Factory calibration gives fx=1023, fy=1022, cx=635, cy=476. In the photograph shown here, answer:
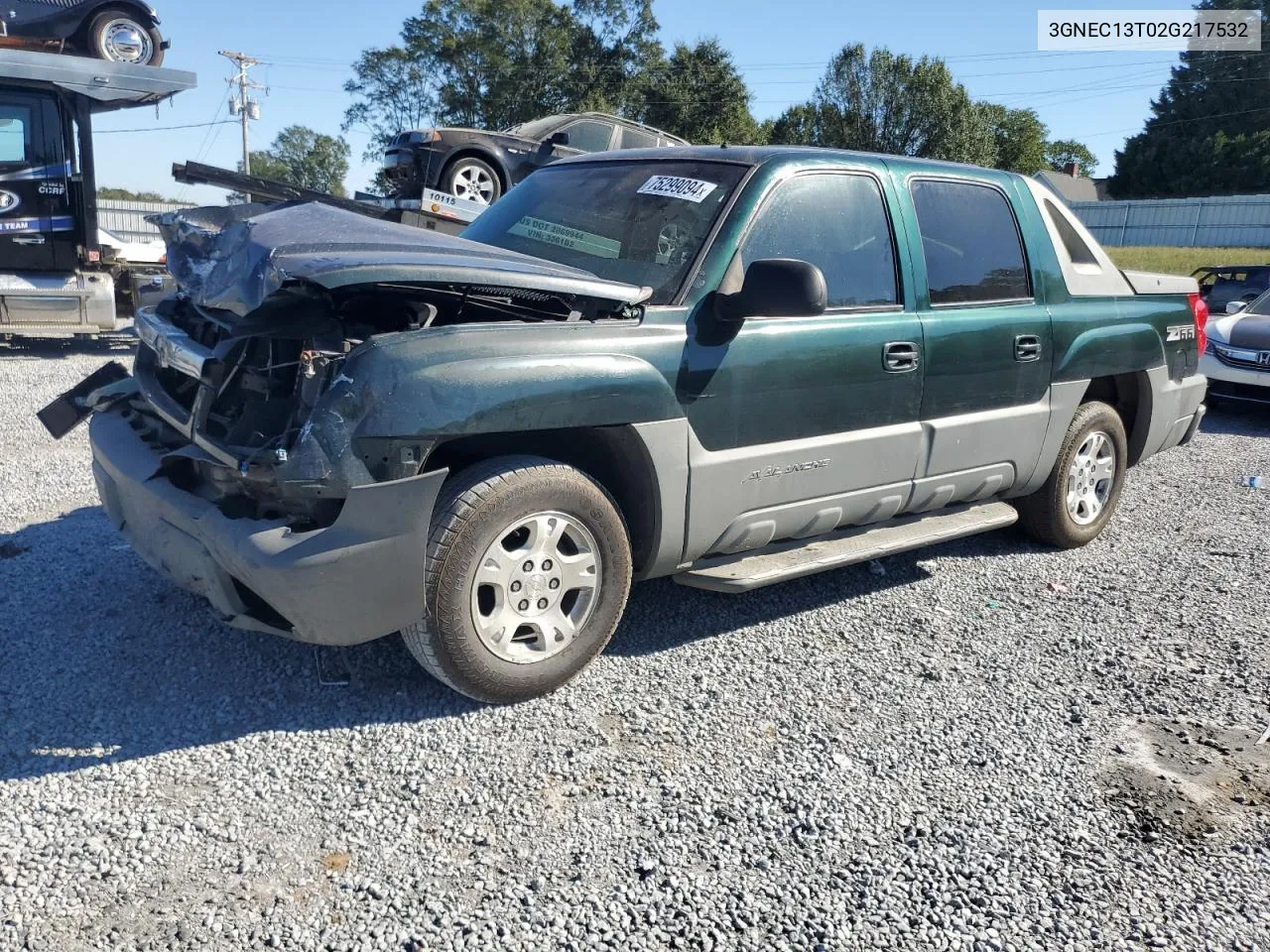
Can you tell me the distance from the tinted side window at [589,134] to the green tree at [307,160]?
192ft

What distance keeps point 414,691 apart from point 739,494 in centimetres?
134

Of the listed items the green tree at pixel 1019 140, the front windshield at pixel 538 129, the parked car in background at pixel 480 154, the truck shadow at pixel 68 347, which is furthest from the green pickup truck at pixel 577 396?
the green tree at pixel 1019 140

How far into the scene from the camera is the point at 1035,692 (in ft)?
12.3

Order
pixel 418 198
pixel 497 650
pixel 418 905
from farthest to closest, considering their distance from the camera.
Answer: pixel 418 198, pixel 497 650, pixel 418 905

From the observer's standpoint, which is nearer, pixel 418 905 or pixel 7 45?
pixel 418 905

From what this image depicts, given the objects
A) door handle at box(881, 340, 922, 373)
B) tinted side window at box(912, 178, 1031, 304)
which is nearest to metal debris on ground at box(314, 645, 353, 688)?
door handle at box(881, 340, 922, 373)

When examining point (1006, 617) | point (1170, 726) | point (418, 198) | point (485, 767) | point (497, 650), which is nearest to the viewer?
point (485, 767)

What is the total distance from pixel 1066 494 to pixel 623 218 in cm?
282

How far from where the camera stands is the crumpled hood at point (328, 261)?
295 cm

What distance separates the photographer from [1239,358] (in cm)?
994

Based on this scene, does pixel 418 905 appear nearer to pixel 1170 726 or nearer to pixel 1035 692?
pixel 1035 692

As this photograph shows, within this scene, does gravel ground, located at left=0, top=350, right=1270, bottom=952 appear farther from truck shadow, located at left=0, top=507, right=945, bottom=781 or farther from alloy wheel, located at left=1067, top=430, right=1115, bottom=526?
alloy wheel, located at left=1067, top=430, right=1115, bottom=526

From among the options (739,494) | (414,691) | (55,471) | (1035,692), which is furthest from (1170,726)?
(55,471)

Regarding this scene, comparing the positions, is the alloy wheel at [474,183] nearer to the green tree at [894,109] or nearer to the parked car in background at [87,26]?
the parked car in background at [87,26]
